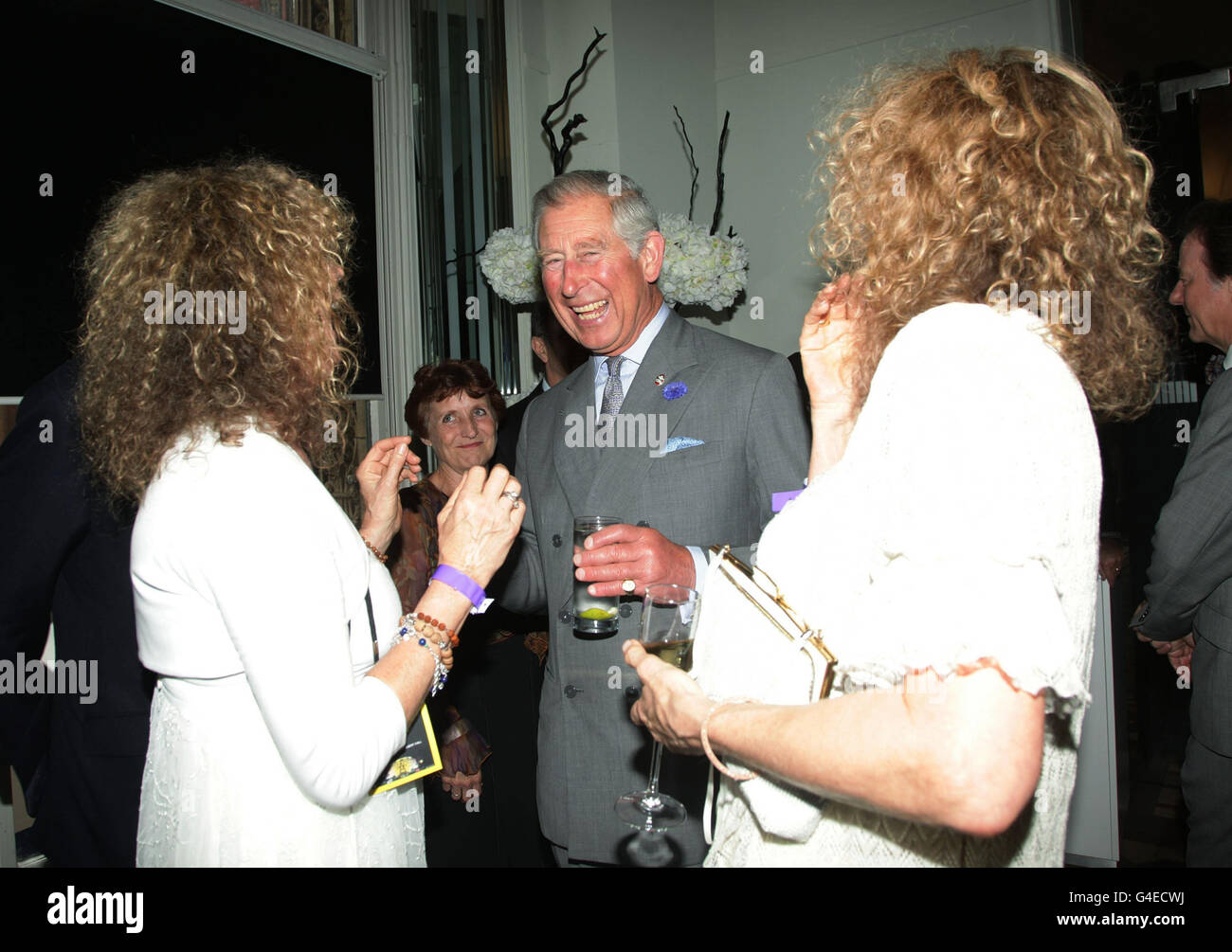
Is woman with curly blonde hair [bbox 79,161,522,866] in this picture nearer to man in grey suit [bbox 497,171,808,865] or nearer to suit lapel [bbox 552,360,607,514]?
man in grey suit [bbox 497,171,808,865]

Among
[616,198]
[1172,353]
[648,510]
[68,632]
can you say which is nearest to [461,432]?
[616,198]

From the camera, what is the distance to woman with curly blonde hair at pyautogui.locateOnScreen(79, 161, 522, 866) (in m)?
1.04

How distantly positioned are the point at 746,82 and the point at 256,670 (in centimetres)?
429

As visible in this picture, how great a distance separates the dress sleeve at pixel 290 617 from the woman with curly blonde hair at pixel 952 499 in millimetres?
403

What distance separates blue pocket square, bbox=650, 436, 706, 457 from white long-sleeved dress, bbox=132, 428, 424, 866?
0.84m

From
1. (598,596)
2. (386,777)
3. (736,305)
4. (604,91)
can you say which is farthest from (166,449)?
(736,305)

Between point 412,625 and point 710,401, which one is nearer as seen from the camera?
point 412,625

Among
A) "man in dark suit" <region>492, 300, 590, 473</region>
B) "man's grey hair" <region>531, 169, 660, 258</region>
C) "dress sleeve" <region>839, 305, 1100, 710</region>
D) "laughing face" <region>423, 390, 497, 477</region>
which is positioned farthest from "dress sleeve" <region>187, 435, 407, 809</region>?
"man in dark suit" <region>492, 300, 590, 473</region>

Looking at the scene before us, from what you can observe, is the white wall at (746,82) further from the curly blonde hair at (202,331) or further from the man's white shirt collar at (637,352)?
the curly blonde hair at (202,331)

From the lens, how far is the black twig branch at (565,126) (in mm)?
3664

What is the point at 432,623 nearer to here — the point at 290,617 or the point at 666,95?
the point at 290,617
